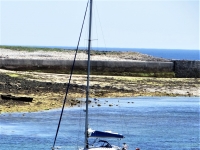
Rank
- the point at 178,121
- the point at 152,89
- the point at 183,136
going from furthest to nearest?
the point at 152,89, the point at 178,121, the point at 183,136


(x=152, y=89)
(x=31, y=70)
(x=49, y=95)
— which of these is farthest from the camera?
(x=31, y=70)

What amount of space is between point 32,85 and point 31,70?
56.5ft

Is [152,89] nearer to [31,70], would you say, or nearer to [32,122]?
[31,70]

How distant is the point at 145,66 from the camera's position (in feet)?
290

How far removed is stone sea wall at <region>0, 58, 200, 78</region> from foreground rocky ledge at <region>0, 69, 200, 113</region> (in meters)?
3.06

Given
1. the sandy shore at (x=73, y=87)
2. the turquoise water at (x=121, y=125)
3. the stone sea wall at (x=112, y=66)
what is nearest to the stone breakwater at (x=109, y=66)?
the stone sea wall at (x=112, y=66)

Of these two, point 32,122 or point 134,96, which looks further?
point 134,96

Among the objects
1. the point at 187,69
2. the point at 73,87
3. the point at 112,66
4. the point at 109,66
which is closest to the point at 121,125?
the point at 73,87

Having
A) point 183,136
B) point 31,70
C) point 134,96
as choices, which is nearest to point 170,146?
point 183,136

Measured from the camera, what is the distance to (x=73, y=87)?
69.2 m

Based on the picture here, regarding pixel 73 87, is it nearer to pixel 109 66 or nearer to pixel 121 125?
pixel 109 66

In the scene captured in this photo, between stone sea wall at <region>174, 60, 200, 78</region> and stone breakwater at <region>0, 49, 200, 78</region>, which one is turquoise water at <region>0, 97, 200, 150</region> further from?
stone sea wall at <region>174, 60, 200, 78</region>

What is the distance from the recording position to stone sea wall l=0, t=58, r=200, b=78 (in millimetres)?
84625

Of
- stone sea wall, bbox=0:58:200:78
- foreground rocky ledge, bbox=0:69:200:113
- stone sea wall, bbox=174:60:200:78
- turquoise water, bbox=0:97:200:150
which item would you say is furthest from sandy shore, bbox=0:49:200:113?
stone sea wall, bbox=0:58:200:78
